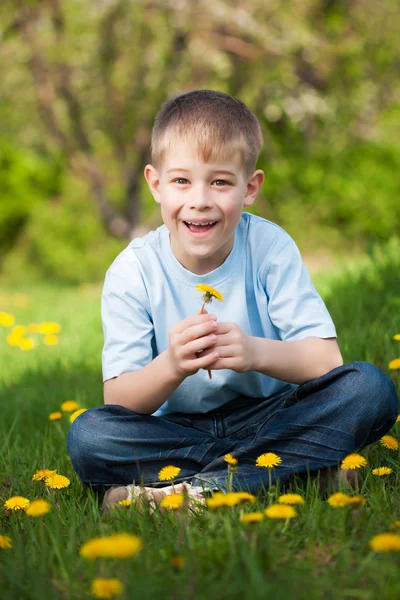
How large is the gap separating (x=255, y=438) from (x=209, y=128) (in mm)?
841

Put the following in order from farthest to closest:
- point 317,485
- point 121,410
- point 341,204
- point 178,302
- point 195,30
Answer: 1. point 341,204
2. point 195,30
3. point 178,302
4. point 121,410
5. point 317,485

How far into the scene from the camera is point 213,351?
178 cm

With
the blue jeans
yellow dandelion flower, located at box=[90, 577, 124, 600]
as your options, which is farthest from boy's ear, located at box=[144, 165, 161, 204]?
yellow dandelion flower, located at box=[90, 577, 124, 600]

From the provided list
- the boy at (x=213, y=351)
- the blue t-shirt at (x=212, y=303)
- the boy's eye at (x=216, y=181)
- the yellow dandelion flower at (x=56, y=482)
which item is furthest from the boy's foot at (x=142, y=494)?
the boy's eye at (x=216, y=181)

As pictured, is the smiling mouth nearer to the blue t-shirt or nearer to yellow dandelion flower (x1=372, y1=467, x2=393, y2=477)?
the blue t-shirt

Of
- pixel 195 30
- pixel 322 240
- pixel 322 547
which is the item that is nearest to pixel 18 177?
pixel 195 30

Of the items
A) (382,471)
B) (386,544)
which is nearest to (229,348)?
(382,471)

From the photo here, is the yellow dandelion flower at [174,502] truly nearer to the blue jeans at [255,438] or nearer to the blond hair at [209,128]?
the blue jeans at [255,438]

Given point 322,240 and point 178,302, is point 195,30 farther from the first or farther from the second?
point 178,302

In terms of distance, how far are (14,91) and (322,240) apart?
4.18 metres

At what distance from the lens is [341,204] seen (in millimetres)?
8766

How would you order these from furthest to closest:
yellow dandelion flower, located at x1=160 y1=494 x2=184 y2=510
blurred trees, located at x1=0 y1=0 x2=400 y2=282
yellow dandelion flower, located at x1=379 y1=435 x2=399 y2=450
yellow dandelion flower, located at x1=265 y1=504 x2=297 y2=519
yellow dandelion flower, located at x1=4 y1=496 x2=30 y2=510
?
1. blurred trees, located at x1=0 y1=0 x2=400 y2=282
2. yellow dandelion flower, located at x1=379 y1=435 x2=399 y2=450
3. yellow dandelion flower, located at x1=4 y1=496 x2=30 y2=510
4. yellow dandelion flower, located at x1=160 y1=494 x2=184 y2=510
5. yellow dandelion flower, located at x1=265 y1=504 x2=297 y2=519

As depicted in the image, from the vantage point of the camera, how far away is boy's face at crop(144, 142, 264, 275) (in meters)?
1.92

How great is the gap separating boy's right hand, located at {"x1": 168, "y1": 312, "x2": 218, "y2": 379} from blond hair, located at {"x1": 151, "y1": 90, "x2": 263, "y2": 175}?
45 cm
